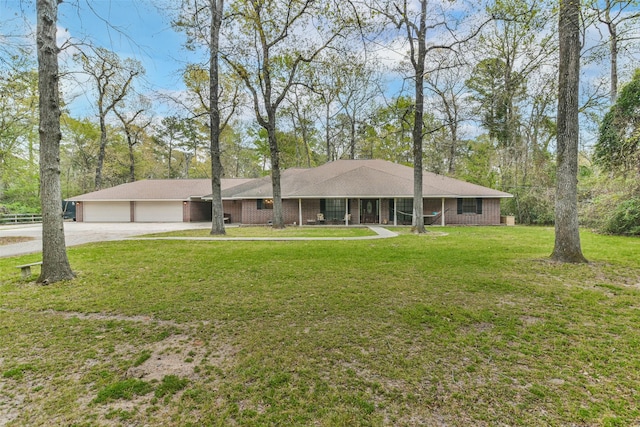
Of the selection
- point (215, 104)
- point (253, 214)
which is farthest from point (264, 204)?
point (215, 104)

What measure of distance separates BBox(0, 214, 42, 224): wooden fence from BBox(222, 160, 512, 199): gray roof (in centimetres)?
1729

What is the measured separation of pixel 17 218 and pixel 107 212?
668 centimetres

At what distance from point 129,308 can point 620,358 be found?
5.74 metres

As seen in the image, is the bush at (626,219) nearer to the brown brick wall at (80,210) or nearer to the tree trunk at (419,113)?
the tree trunk at (419,113)

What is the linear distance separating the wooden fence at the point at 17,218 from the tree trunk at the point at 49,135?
25.8m

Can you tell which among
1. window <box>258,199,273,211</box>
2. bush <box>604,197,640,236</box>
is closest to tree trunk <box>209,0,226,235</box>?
window <box>258,199,273,211</box>

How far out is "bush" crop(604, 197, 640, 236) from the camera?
1158 centimetres

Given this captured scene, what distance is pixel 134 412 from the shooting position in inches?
86.4

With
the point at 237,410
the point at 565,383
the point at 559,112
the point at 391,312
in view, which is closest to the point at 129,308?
the point at 237,410

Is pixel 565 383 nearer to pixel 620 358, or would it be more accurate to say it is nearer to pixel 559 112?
pixel 620 358

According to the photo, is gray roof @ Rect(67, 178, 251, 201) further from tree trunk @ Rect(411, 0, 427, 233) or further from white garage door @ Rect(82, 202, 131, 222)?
tree trunk @ Rect(411, 0, 427, 233)

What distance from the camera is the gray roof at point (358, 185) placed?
18.5 meters

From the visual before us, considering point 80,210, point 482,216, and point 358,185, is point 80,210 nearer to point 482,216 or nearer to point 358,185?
point 358,185

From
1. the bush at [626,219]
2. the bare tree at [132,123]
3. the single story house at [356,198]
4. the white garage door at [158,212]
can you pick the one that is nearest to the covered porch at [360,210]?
the single story house at [356,198]
